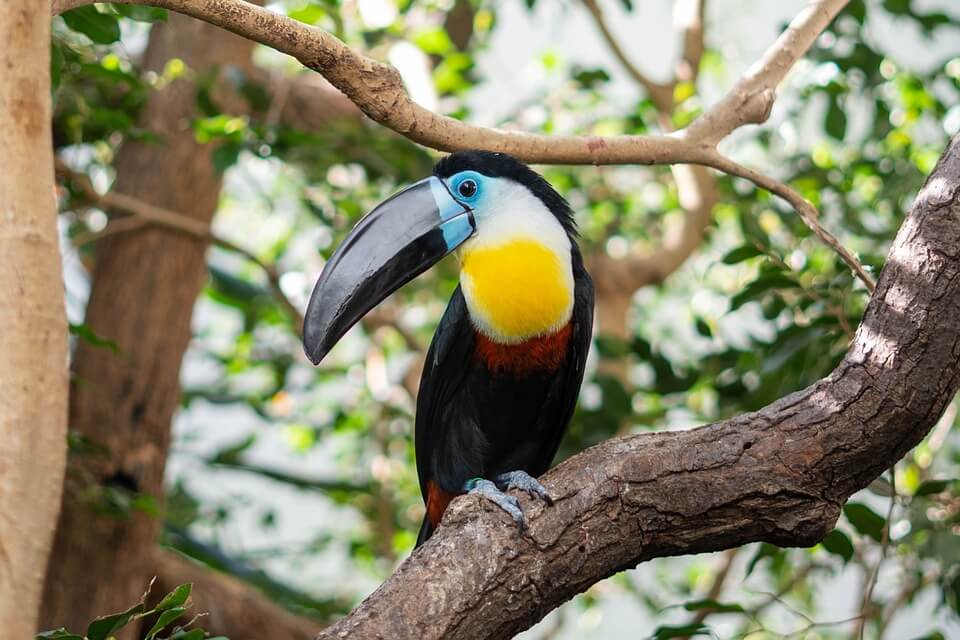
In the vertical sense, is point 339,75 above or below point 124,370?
below

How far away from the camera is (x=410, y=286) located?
4.45 metres

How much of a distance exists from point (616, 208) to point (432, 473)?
210 centimetres

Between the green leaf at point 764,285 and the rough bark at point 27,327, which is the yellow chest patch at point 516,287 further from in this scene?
the rough bark at point 27,327

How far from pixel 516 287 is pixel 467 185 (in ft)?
0.84

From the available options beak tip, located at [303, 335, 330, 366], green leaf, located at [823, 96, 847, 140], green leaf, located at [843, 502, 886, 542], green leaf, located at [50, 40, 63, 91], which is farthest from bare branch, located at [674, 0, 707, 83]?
green leaf, located at [50, 40, 63, 91]

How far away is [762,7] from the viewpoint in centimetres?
604

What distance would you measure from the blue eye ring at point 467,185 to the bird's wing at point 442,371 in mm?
255

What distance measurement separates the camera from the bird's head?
2.22m

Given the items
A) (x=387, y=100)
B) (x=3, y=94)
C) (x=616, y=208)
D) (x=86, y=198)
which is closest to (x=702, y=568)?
(x=616, y=208)

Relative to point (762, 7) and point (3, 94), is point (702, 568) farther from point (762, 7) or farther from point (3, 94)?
point (3, 94)

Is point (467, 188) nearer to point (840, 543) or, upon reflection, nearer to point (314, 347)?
point (314, 347)

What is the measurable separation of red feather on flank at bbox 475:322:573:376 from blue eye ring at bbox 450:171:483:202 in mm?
310

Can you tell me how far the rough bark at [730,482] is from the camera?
180 cm

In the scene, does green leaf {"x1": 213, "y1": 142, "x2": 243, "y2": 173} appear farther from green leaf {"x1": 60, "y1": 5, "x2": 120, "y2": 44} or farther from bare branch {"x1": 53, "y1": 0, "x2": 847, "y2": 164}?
bare branch {"x1": 53, "y1": 0, "x2": 847, "y2": 164}
